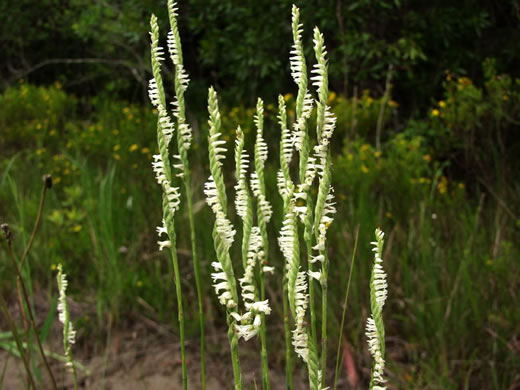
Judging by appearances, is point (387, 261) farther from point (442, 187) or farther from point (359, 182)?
point (442, 187)

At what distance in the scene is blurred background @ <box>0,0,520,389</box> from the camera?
9.54ft

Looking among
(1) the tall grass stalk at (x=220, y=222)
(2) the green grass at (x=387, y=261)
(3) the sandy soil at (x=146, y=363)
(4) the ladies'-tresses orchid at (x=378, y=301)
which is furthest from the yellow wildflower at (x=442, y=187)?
(1) the tall grass stalk at (x=220, y=222)

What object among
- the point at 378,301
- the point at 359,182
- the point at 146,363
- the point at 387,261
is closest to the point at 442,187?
the point at 359,182

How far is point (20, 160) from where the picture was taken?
18.8 feet

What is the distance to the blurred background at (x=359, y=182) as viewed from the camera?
9.54ft

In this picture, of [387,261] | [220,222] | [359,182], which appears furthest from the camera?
[359,182]

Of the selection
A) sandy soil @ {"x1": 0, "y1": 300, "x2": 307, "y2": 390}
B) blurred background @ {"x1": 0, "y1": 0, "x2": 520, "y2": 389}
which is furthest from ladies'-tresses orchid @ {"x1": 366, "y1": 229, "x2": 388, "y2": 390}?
sandy soil @ {"x1": 0, "y1": 300, "x2": 307, "y2": 390}

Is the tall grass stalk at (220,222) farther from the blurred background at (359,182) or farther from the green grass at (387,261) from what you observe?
the green grass at (387,261)

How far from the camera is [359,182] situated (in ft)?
14.5

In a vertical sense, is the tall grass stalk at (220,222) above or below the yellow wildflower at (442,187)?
above

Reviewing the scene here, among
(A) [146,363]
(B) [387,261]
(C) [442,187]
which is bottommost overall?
(A) [146,363]

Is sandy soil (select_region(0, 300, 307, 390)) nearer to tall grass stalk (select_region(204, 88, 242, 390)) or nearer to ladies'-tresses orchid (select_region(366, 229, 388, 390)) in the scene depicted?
ladies'-tresses orchid (select_region(366, 229, 388, 390))

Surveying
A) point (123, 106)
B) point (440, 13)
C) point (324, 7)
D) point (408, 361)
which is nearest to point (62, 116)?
point (123, 106)

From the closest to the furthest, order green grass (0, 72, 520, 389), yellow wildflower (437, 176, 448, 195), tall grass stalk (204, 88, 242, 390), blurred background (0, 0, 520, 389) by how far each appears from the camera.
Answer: tall grass stalk (204, 88, 242, 390) → green grass (0, 72, 520, 389) → blurred background (0, 0, 520, 389) → yellow wildflower (437, 176, 448, 195)
